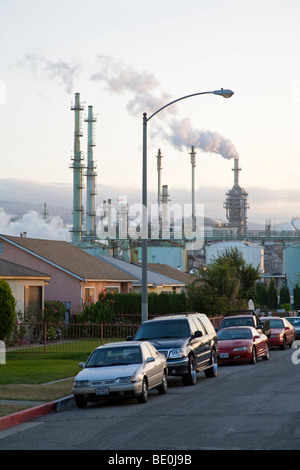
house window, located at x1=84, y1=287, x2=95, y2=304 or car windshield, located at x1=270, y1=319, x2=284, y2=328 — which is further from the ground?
house window, located at x1=84, y1=287, x2=95, y2=304

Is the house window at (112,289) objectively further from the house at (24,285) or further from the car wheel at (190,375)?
the car wheel at (190,375)

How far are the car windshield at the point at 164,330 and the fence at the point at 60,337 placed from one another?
8.90 meters

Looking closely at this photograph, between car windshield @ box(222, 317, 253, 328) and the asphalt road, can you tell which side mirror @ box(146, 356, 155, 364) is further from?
car windshield @ box(222, 317, 253, 328)

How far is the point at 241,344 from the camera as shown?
27781 mm

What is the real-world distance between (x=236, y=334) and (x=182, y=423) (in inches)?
594

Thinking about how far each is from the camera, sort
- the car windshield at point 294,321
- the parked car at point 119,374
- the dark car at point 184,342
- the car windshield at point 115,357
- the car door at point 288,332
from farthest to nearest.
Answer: the car windshield at point 294,321 → the car door at point 288,332 → the dark car at point 184,342 → the car windshield at point 115,357 → the parked car at point 119,374

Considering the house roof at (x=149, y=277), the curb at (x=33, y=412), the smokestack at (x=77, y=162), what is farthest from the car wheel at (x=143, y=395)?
the smokestack at (x=77, y=162)

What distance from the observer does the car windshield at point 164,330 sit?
22.2 metres

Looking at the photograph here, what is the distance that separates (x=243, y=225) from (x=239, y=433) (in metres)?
112

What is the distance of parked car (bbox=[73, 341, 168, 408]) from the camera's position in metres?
17.0

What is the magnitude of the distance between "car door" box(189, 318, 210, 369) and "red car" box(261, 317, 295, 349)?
13.1m

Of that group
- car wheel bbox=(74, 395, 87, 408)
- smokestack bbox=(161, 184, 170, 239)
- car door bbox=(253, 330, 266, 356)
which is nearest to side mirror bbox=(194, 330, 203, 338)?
car wheel bbox=(74, 395, 87, 408)

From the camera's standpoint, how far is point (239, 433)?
12.5m

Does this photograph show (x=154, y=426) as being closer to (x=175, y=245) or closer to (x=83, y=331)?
(x=83, y=331)
